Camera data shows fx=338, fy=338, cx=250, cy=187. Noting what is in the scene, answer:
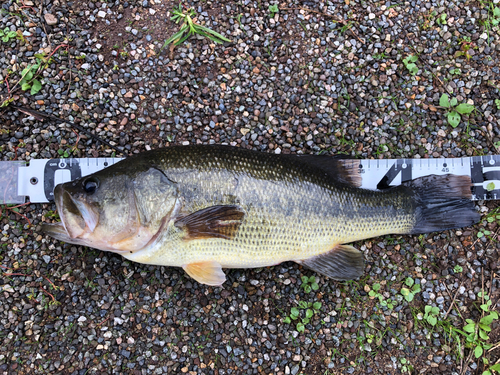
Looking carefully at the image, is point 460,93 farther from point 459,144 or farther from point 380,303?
point 380,303

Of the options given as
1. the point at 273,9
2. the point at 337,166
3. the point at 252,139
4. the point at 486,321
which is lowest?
the point at 486,321

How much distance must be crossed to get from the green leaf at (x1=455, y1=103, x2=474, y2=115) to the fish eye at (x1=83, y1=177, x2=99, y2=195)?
3.61 m

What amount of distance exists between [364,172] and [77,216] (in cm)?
270

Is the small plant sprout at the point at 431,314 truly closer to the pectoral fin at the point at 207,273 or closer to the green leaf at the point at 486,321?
the green leaf at the point at 486,321

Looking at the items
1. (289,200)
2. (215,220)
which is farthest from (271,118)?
(215,220)

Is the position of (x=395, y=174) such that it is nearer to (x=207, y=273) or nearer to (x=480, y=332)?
(x=480, y=332)

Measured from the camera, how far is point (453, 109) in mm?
3582

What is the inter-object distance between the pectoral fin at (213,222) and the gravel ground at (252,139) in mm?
741

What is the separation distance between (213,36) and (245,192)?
1804 millimetres

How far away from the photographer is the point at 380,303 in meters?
3.39

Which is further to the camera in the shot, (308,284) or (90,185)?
(308,284)

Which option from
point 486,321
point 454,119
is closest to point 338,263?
point 486,321

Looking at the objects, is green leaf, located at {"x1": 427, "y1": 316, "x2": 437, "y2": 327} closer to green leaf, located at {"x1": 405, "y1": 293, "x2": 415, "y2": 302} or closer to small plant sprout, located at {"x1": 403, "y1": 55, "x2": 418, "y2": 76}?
green leaf, located at {"x1": 405, "y1": 293, "x2": 415, "y2": 302}

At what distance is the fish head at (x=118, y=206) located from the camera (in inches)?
106
